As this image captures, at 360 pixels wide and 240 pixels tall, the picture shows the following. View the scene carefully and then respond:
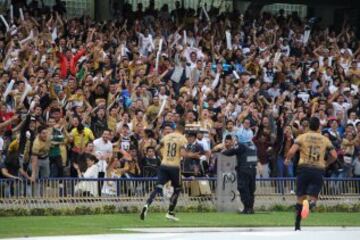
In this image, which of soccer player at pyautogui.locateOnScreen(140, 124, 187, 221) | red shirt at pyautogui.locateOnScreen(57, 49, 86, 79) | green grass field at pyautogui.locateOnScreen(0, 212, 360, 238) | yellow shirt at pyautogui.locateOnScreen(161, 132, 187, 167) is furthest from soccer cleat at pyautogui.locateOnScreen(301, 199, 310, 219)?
red shirt at pyautogui.locateOnScreen(57, 49, 86, 79)

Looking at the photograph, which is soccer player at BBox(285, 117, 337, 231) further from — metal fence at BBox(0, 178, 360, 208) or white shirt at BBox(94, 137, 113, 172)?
white shirt at BBox(94, 137, 113, 172)

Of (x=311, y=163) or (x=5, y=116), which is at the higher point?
(x=5, y=116)

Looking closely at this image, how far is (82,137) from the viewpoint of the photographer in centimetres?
2592

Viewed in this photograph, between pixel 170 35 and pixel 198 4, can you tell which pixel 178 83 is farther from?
pixel 198 4

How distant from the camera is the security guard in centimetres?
2544

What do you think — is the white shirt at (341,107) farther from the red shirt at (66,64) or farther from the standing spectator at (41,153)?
the standing spectator at (41,153)

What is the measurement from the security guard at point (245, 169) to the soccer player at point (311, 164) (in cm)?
489

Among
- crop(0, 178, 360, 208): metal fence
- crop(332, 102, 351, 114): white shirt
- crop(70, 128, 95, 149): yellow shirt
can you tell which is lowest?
crop(0, 178, 360, 208): metal fence

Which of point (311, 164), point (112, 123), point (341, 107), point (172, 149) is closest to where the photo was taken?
point (311, 164)

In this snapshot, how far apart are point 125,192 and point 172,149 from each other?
2582 mm

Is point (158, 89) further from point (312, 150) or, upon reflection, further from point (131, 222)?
point (312, 150)

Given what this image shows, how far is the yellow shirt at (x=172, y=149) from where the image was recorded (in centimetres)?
2306

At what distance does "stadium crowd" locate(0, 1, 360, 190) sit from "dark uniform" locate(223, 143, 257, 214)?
3.03 feet

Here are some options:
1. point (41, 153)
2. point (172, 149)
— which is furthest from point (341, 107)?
point (41, 153)
